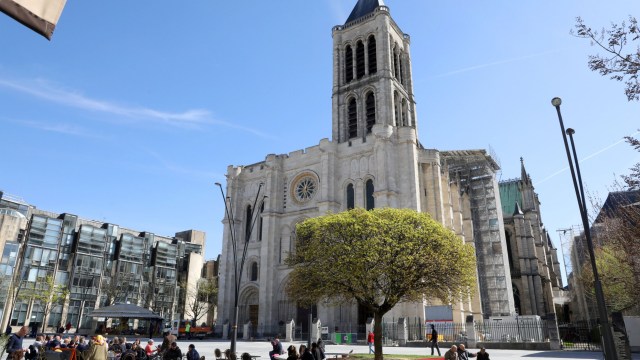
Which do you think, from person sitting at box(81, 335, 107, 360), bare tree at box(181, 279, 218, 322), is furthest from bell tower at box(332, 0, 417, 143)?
person sitting at box(81, 335, 107, 360)

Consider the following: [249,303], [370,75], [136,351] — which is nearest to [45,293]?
[249,303]

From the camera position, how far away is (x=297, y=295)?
23.4m

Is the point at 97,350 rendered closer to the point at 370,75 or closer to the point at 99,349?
the point at 99,349

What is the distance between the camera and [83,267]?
54844 mm

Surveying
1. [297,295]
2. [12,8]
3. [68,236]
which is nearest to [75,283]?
[68,236]

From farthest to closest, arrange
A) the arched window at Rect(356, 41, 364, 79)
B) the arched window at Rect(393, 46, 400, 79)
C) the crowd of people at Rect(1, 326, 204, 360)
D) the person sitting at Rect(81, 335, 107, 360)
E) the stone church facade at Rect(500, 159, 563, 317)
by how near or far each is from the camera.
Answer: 1. the stone church facade at Rect(500, 159, 563, 317)
2. the arched window at Rect(393, 46, 400, 79)
3. the arched window at Rect(356, 41, 364, 79)
4. the crowd of people at Rect(1, 326, 204, 360)
5. the person sitting at Rect(81, 335, 107, 360)

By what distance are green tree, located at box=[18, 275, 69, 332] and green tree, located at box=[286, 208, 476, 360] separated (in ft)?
119

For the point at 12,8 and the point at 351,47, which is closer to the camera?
the point at 12,8

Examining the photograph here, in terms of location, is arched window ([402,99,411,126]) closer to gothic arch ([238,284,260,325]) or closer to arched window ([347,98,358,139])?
arched window ([347,98,358,139])

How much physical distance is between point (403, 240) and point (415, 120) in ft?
102

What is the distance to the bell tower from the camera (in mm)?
45344

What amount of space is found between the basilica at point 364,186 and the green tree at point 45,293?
19001 mm

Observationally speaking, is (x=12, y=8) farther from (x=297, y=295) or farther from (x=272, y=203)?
(x=272, y=203)

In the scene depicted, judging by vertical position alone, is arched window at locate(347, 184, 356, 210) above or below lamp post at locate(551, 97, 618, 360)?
above
